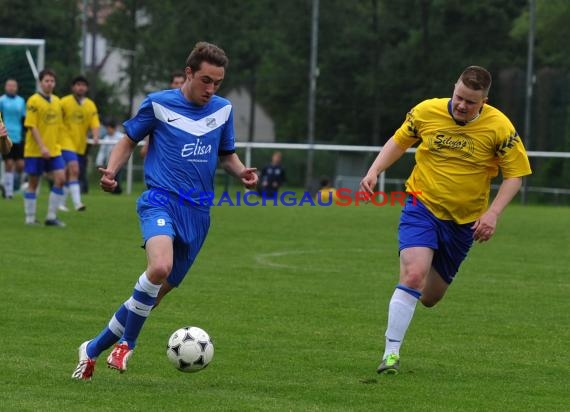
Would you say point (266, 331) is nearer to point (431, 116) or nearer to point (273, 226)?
point (431, 116)

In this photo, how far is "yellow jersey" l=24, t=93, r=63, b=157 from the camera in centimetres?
1852

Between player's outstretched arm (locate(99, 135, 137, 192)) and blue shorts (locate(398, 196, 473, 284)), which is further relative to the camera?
blue shorts (locate(398, 196, 473, 284))

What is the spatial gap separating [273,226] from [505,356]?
12.4m

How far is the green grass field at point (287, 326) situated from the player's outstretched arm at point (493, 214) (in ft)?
2.92

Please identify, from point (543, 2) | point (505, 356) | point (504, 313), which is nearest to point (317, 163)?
point (543, 2)

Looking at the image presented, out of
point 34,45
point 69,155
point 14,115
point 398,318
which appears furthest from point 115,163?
point 34,45

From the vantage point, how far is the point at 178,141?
7543 mm

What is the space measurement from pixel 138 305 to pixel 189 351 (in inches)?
16.0

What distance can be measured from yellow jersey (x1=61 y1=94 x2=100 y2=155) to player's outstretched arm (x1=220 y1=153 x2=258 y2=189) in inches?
476

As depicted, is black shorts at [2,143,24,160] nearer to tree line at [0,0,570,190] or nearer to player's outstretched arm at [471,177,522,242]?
tree line at [0,0,570,190]

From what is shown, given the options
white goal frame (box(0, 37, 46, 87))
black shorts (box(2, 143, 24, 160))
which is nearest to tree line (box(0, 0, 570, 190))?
white goal frame (box(0, 37, 46, 87))

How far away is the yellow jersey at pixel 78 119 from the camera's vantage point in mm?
19969

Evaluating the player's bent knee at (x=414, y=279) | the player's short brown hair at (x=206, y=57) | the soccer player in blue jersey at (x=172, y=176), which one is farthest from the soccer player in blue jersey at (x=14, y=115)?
the player's bent knee at (x=414, y=279)

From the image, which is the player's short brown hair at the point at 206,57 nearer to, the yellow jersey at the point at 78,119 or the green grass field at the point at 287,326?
the green grass field at the point at 287,326
